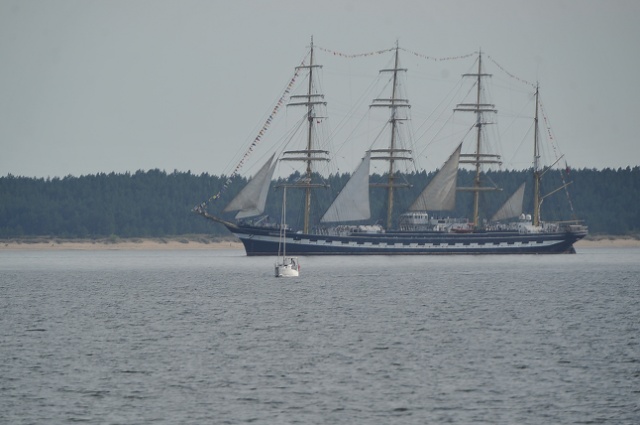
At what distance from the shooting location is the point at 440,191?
501ft

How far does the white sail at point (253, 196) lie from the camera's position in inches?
5315

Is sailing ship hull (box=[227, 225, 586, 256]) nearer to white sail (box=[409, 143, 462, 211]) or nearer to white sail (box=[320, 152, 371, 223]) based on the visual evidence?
white sail (box=[409, 143, 462, 211])

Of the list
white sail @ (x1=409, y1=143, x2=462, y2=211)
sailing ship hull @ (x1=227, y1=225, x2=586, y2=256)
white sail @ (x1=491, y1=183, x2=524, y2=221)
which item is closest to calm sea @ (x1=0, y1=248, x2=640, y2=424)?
sailing ship hull @ (x1=227, y1=225, x2=586, y2=256)

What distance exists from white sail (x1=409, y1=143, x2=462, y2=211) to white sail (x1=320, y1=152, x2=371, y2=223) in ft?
25.9

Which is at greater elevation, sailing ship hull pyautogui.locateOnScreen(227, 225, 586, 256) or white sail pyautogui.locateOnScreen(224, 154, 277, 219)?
white sail pyautogui.locateOnScreen(224, 154, 277, 219)

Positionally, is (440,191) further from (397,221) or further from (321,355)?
(321,355)

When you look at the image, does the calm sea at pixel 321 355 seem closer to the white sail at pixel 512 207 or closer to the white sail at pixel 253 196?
the white sail at pixel 253 196

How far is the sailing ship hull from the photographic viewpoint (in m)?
148

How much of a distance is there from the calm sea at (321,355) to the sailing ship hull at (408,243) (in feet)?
192

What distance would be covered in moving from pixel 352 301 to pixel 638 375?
34.7m

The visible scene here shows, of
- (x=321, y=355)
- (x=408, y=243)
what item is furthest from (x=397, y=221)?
(x=321, y=355)

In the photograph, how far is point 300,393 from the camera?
39125mm

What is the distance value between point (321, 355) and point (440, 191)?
106 m

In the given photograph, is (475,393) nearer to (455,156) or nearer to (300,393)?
(300,393)
